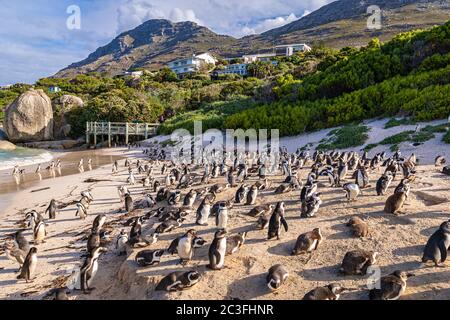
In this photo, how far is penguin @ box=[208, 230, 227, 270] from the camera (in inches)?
231

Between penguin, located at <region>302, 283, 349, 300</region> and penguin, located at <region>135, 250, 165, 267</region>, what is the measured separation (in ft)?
8.55

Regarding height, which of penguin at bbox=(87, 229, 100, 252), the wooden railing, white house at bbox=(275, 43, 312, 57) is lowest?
penguin at bbox=(87, 229, 100, 252)

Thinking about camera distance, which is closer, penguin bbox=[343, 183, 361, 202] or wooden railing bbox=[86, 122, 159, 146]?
penguin bbox=[343, 183, 361, 202]

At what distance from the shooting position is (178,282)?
532cm

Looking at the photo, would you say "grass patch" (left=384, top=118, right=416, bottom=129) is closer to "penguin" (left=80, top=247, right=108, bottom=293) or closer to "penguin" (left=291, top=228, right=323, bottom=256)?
"penguin" (left=291, top=228, right=323, bottom=256)

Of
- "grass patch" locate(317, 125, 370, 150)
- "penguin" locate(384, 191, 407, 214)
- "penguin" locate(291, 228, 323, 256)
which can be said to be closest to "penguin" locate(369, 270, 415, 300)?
"penguin" locate(291, 228, 323, 256)

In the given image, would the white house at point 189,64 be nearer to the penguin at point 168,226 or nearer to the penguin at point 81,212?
the penguin at point 81,212

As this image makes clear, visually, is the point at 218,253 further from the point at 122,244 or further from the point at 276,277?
the point at 122,244

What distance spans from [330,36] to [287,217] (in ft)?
400

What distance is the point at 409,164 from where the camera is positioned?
11320 millimetres

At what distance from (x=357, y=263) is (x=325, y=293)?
96cm

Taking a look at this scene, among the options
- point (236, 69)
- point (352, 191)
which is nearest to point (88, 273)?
point (352, 191)

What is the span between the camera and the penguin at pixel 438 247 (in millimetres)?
5445
